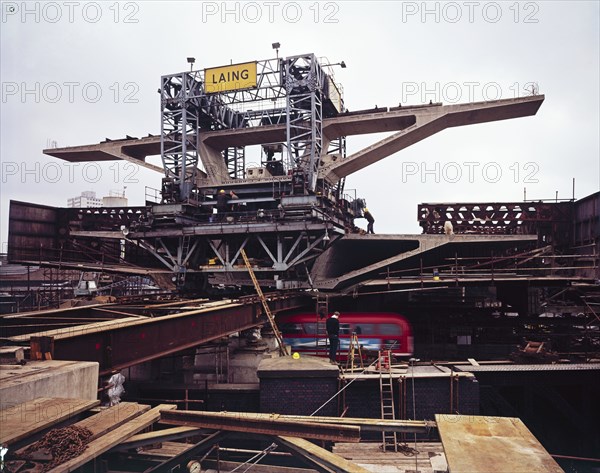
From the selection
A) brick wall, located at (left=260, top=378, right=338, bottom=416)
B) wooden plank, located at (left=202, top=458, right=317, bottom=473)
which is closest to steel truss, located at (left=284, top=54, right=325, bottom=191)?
brick wall, located at (left=260, top=378, right=338, bottom=416)

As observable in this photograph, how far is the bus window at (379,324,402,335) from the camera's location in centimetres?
1995

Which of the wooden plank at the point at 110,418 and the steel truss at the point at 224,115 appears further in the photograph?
the steel truss at the point at 224,115

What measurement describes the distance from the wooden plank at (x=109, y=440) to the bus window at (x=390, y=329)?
15977mm

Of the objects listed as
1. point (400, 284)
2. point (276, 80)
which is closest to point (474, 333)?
point (400, 284)

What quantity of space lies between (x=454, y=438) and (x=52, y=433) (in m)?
3.69

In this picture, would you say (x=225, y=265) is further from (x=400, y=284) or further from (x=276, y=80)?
(x=276, y=80)

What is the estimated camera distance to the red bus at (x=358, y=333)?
779 inches

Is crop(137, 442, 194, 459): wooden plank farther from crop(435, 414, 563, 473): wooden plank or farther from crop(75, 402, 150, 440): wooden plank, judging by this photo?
crop(435, 414, 563, 473): wooden plank

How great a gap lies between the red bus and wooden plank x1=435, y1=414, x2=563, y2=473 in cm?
1524

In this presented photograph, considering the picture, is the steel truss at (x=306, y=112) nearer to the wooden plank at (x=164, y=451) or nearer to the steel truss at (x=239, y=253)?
the steel truss at (x=239, y=253)

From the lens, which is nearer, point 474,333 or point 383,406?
point 383,406

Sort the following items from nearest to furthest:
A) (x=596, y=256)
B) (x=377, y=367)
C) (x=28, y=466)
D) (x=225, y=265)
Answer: (x=28, y=466)
(x=377, y=367)
(x=596, y=256)
(x=225, y=265)

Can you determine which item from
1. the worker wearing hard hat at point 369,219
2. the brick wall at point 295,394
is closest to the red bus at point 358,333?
the brick wall at point 295,394

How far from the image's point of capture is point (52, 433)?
395 centimetres
